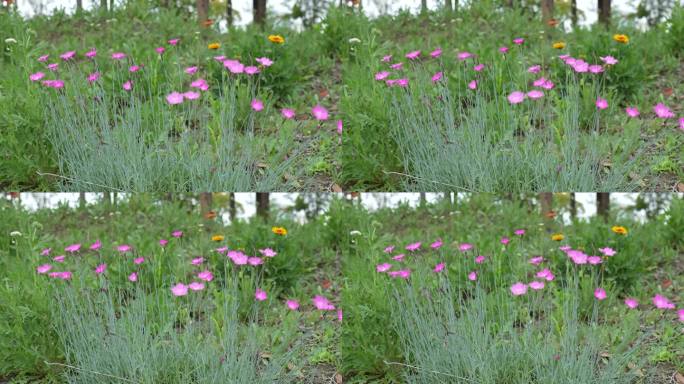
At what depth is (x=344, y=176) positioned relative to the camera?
13.9 ft

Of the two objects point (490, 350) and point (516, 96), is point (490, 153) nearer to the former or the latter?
point (516, 96)

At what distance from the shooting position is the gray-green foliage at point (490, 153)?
12.6 ft

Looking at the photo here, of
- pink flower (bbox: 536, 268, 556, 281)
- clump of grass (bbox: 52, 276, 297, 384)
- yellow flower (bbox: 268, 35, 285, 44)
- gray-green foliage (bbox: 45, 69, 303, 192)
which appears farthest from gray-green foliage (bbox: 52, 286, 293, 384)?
yellow flower (bbox: 268, 35, 285, 44)

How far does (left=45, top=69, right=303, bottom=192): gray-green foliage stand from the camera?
3887 millimetres

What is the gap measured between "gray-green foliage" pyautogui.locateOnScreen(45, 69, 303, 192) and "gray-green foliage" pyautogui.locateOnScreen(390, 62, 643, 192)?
26.8 inches

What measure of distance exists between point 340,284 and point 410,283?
771 mm

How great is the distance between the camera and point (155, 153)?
13.0ft

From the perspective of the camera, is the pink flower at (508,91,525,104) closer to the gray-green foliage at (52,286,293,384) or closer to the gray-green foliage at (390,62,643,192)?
the gray-green foliage at (390,62,643,192)

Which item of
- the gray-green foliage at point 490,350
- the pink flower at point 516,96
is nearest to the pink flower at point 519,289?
the gray-green foliage at point 490,350

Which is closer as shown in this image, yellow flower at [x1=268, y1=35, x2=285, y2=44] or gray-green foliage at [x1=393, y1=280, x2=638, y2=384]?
gray-green foliage at [x1=393, y1=280, x2=638, y2=384]

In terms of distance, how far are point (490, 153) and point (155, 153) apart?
1850 mm

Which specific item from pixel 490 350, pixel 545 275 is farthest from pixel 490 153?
pixel 490 350

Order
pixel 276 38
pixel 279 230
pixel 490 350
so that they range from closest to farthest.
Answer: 1. pixel 490 350
2. pixel 279 230
3. pixel 276 38

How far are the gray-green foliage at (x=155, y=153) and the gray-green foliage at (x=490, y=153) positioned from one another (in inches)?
26.8
